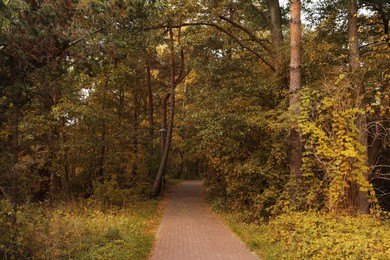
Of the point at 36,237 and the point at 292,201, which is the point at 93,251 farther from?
the point at 292,201

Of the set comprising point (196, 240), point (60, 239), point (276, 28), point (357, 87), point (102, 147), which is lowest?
point (196, 240)

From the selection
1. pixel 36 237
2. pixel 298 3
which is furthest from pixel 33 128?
pixel 298 3

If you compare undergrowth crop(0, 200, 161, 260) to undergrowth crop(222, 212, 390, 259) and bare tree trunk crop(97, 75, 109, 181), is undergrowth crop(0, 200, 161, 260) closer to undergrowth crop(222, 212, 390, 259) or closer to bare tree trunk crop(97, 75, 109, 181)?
undergrowth crop(222, 212, 390, 259)

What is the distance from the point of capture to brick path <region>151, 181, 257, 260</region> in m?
8.32

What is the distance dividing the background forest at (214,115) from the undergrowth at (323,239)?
7 centimetres

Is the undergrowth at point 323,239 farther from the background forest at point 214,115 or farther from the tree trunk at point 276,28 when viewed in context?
the tree trunk at point 276,28

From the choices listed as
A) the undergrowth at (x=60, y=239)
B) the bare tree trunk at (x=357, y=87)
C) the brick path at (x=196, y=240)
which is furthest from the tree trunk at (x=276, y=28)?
the undergrowth at (x=60, y=239)

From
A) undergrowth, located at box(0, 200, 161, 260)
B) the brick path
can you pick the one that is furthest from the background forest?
the brick path

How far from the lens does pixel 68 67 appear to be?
6.35 m

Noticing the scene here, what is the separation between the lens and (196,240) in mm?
10195

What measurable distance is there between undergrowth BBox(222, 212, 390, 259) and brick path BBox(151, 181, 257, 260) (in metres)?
0.58

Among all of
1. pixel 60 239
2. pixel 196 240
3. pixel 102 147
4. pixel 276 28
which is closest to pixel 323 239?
pixel 196 240

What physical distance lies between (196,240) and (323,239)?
4548 mm

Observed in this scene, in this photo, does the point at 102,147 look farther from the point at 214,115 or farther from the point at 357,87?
the point at 357,87
